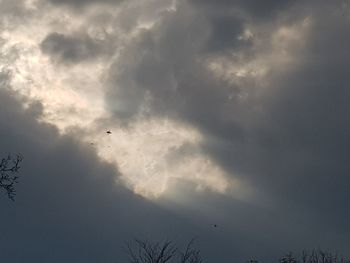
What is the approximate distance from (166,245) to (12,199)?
33223 mm

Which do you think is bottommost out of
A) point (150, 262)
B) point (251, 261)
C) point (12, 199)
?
point (12, 199)

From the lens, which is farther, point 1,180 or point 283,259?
point 283,259

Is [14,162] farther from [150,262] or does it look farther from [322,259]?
[322,259]

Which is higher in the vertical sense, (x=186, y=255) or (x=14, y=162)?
(x=186, y=255)

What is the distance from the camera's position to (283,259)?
7506 centimetres

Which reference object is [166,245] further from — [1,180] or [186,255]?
[1,180]

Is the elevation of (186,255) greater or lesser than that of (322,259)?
lesser

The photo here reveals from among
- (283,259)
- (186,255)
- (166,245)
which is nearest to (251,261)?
(283,259)

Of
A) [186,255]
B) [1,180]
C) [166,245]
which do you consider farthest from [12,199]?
[186,255]

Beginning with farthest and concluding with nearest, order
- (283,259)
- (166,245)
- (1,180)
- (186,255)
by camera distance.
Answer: (283,259)
(186,255)
(166,245)
(1,180)

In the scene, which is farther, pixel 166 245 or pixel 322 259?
pixel 322 259

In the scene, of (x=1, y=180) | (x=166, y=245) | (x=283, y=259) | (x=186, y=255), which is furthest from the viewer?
(x=283, y=259)

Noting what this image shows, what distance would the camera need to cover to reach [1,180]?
22.6m

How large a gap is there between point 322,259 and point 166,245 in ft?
95.7
